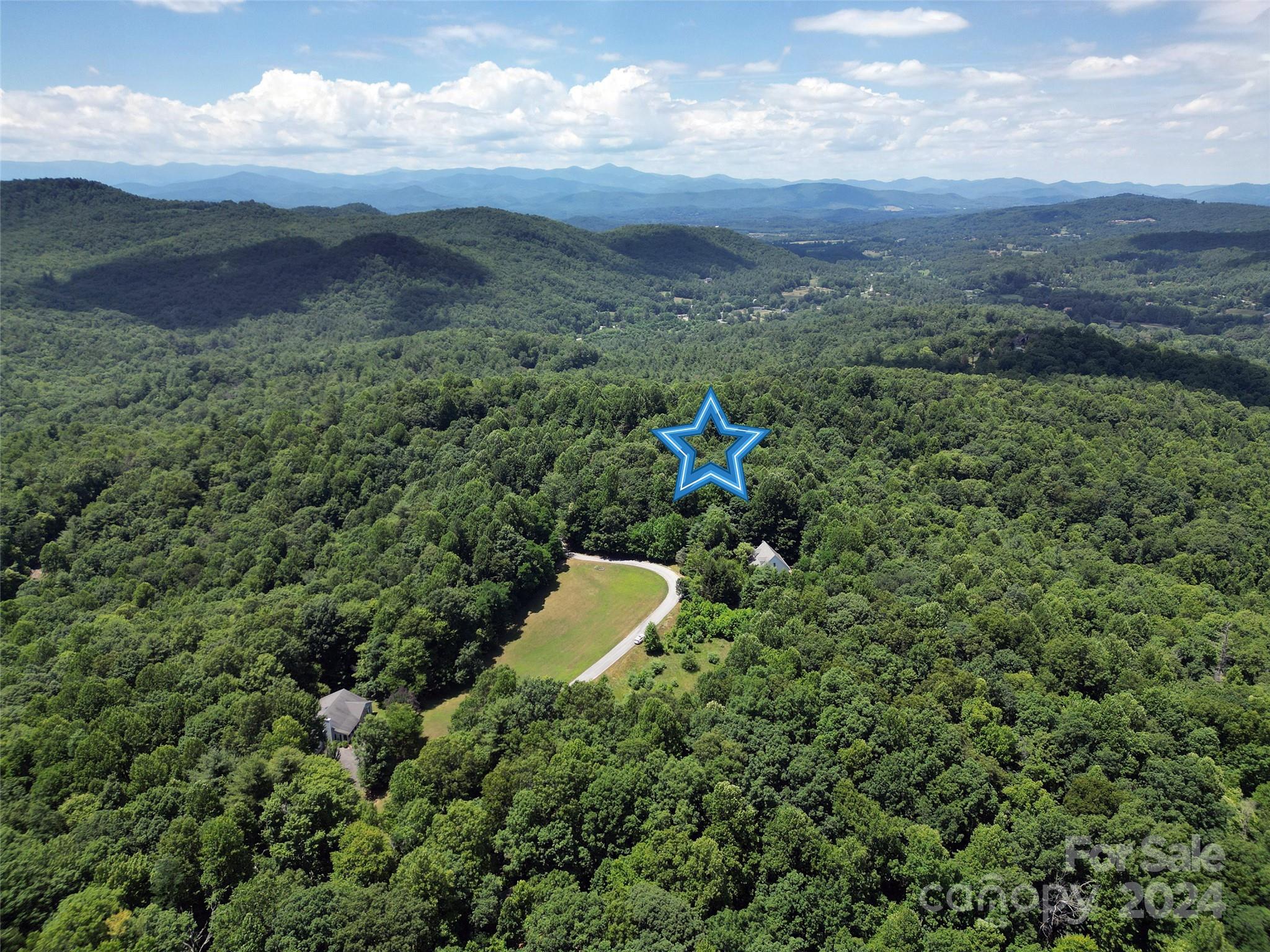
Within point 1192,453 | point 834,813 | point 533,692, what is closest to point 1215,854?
point 834,813

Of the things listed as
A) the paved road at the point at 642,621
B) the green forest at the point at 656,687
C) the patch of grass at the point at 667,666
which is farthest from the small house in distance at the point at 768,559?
the patch of grass at the point at 667,666

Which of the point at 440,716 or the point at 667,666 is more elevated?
the point at 667,666

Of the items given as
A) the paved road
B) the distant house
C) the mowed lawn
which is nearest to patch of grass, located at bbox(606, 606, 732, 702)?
the paved road

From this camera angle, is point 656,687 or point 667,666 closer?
point 656,687

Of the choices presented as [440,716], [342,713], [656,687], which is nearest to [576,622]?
[656,687]

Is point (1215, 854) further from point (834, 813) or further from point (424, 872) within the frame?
point (424, 872)

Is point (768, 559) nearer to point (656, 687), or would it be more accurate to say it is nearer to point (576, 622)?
point (576, 622)

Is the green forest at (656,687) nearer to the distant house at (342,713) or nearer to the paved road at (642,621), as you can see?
the distant house at (342,713)
